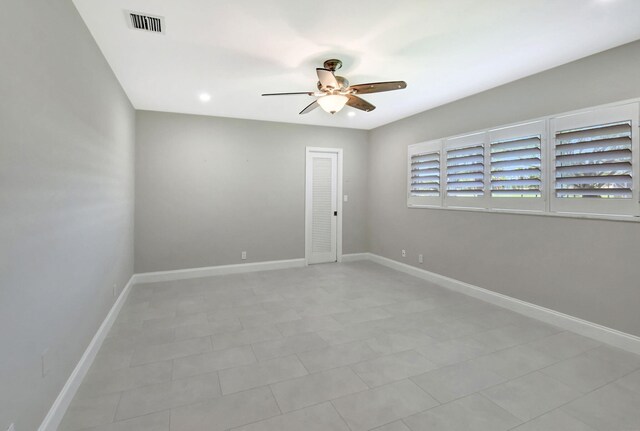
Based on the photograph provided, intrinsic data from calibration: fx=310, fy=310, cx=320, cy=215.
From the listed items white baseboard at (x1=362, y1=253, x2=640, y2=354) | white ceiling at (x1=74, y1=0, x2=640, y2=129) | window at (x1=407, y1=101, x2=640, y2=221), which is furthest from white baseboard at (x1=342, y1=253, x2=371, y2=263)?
white ceiling at (x1=74, y1=0, x2=640, y2=129)

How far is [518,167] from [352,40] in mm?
2331

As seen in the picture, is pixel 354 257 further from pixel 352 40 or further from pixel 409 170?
pixel 352 40

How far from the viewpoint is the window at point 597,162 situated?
105 inches

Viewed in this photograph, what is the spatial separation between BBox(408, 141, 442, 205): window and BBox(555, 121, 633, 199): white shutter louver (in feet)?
5.43

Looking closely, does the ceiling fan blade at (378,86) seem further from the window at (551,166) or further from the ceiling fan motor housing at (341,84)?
the window at (551,166)

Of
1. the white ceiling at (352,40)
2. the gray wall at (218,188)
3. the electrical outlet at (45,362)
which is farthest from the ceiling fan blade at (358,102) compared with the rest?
the electrical outlet at (45,362)

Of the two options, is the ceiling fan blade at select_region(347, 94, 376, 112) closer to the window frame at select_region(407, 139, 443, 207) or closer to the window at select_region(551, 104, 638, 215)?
the window frame at select_region(407, 139, 443, 207)

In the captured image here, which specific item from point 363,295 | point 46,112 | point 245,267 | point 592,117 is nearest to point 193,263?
point 245,267

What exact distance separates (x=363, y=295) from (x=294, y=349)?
167 cm

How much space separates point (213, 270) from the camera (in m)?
5.17

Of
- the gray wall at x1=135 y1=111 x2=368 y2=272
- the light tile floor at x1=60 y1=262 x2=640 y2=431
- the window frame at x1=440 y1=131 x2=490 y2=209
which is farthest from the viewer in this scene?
the gray wall at x1=135 y1=111 x2=368 y2=272

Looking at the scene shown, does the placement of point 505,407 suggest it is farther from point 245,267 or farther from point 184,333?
point 245,267

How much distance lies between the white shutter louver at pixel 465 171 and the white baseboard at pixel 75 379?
4.36 meters

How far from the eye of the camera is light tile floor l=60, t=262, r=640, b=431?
6.10 feet
